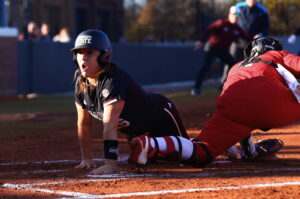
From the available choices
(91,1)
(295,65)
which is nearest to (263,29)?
(295,65)

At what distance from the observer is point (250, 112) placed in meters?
6.50

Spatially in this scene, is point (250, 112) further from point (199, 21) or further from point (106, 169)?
point (199, 21)

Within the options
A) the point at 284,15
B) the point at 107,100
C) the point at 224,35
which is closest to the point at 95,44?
the point at 107,100

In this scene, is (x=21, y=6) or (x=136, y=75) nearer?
(x=21, y=6)

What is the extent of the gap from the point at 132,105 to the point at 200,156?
839 mm

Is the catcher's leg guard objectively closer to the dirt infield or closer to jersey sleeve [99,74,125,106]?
the dirt infield

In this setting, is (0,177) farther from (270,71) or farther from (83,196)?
(270,71)

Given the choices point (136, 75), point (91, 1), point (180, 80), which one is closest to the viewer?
point (136, 75)

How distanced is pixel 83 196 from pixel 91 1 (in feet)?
108

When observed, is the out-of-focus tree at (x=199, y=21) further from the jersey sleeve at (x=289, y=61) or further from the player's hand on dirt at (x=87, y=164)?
the player's hand on dirt at (x=87, y=164)

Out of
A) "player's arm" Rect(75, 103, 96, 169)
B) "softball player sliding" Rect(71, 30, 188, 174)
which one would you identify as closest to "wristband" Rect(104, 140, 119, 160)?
"softball player sliding" Rect(71, 30, 188, 174)

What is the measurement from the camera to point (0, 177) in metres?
6.24

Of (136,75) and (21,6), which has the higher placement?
(21,6)

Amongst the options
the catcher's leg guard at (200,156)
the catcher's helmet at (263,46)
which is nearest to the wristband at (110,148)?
the catcher's leg guard at (200,156)
